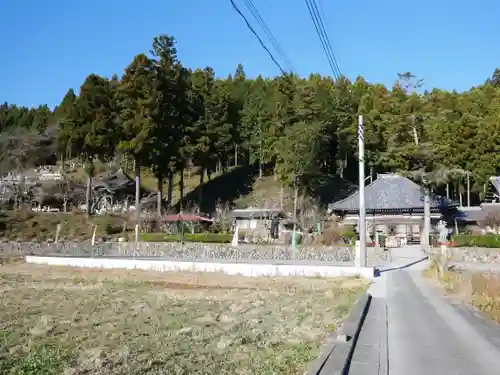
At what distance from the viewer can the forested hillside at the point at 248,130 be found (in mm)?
31672

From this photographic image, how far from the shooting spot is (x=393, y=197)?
3022 cm

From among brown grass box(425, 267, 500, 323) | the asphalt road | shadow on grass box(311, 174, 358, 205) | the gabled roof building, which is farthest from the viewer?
shadow on grass box(311, 174, 358, 205)

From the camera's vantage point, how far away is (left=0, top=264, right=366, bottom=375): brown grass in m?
5.01

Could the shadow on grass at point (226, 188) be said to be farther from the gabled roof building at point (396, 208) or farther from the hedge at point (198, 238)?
the gabled roof building at point (396, 208)

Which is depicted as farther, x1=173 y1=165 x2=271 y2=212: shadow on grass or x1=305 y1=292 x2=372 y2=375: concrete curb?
x1=173 y1=165 x2=271 y2=212: shadow on grass

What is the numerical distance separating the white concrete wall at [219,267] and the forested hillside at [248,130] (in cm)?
1209

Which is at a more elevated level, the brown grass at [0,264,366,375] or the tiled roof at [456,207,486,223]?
the tiled roof at [456,207,486,223]

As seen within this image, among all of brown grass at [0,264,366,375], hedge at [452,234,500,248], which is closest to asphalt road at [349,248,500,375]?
brown grass at [0,264,366,375]

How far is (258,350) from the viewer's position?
218 inches

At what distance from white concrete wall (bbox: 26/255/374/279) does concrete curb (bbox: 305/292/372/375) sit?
24.5 feet

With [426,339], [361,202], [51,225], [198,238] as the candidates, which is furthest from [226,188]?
[426,339]

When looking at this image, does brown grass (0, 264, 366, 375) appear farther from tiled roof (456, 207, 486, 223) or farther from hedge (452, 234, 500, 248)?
tiled roof (456, 207, 486, 223)

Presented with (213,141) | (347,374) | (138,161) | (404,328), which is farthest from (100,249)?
(347,374)

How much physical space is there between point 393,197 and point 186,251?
13.9 meters
